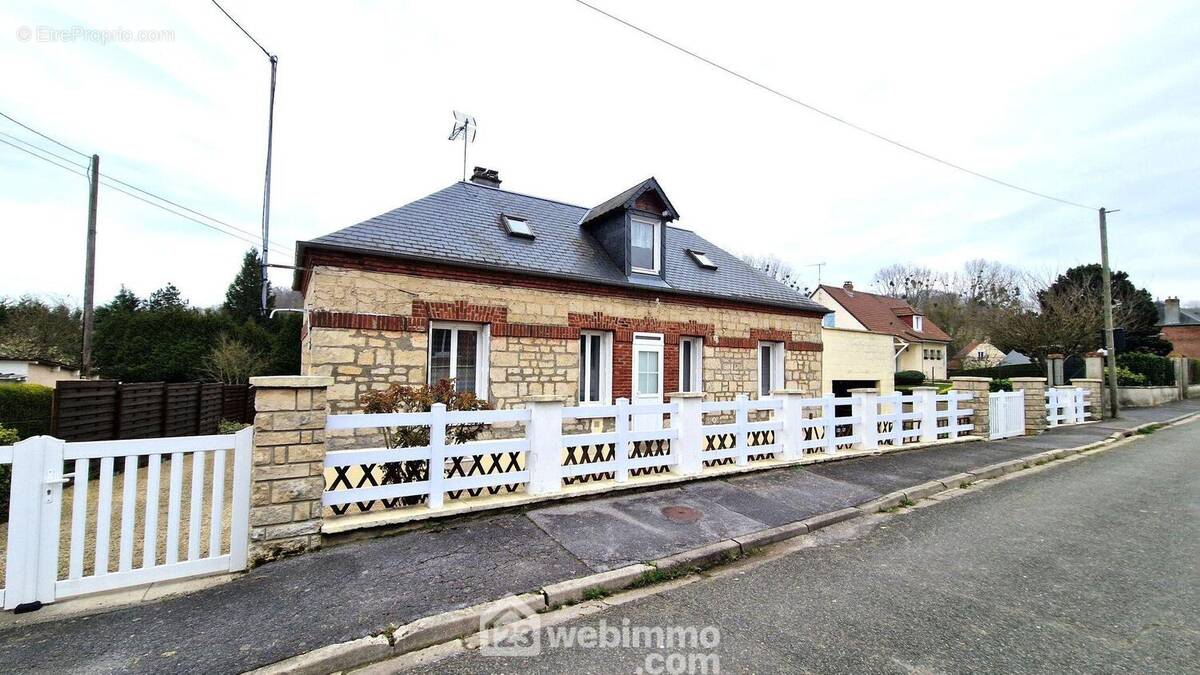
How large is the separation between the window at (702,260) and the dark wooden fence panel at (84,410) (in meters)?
12.2

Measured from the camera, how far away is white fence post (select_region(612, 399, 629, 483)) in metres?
5.96

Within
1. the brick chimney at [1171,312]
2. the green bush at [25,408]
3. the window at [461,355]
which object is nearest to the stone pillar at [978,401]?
the window at [461,355]

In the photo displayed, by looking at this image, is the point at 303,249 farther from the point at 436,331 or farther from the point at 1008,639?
the point at 1008,639

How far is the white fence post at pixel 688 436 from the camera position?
6.43 meters

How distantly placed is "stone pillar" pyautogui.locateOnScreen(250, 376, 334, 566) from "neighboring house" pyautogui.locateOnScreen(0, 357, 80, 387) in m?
13.1

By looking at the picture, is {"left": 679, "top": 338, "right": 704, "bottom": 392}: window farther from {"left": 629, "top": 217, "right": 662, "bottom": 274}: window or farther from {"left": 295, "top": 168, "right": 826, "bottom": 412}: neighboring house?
{"left": 629, "top": 217, "right": 662, "bottom": 274}: window

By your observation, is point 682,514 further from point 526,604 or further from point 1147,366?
point 1147,366

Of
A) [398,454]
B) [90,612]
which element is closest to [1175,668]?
[398,454]

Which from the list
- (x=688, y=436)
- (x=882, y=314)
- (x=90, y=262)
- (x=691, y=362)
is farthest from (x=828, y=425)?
(x=882, y=314)

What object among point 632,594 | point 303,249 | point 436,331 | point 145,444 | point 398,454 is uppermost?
point 303,249

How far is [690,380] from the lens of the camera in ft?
38.3

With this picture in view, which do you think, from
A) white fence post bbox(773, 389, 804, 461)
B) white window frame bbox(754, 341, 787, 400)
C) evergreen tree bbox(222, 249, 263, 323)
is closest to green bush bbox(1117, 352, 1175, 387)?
white window frame bbox(754, 341, 787, 400)

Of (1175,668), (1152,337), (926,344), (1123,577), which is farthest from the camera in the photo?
(926,344)

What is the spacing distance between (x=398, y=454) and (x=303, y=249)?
5.23 meters
